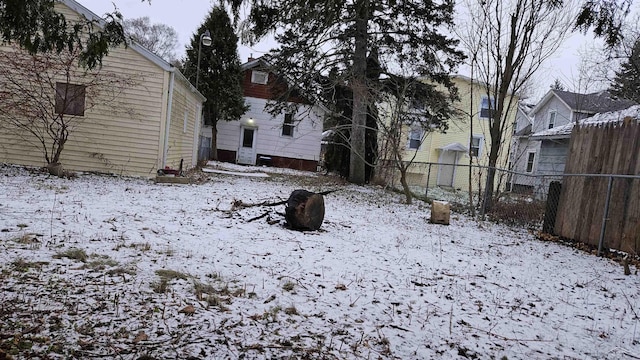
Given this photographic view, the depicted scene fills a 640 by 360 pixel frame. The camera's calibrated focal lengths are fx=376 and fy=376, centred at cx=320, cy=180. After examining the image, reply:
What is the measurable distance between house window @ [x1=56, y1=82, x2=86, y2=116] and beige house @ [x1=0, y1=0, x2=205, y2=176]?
2 cm

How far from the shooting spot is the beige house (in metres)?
9.77

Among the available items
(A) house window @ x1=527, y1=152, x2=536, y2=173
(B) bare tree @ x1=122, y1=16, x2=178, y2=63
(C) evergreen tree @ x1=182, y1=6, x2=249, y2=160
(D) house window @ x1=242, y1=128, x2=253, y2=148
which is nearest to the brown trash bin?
(C) evergreen tree @ x1=182, y1=6, x2=249, y2=160

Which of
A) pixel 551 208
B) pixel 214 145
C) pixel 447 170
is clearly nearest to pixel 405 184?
pixel 551 208

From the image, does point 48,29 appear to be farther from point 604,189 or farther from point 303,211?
point 604,189

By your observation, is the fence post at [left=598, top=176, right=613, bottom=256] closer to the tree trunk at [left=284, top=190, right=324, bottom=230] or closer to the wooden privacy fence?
the wooden privacy fence

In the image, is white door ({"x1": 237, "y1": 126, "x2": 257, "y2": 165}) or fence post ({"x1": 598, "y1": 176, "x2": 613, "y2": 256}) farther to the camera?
white door ({"x1": 237, "y1": 126, "x2": 257, "y2": 165})

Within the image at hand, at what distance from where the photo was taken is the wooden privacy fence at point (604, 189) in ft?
17.4

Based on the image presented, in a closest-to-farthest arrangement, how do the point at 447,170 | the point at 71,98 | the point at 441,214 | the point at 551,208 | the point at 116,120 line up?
the point at 551,208 < the point at 441,214 < the point at 71,98 < the point at 116,120 < the point at 447,170

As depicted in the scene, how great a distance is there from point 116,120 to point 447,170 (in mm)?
18264

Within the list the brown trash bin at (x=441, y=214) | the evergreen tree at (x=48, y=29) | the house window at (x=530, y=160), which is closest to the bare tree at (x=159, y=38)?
the house window at (x=530, y=160)

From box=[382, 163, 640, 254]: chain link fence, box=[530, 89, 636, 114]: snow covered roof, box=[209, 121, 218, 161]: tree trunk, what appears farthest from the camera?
box=[209, 121, 218, 161]: tree trunk

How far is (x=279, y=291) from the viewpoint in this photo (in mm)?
3375

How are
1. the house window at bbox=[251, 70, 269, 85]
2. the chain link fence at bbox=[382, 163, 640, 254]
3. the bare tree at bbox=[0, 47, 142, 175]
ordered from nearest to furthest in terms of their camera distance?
the chain link fence at bbox=[382, 163, 640, 254] → the bare tree at bbox=[0, 47, 142, 175] → the house window at bbox=[251, 70, 269, 85]

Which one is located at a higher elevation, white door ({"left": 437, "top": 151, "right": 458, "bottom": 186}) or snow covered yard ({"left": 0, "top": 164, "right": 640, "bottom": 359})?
white door ({"left": 437, "top": 151, "right": 458, "bottom": 186})
